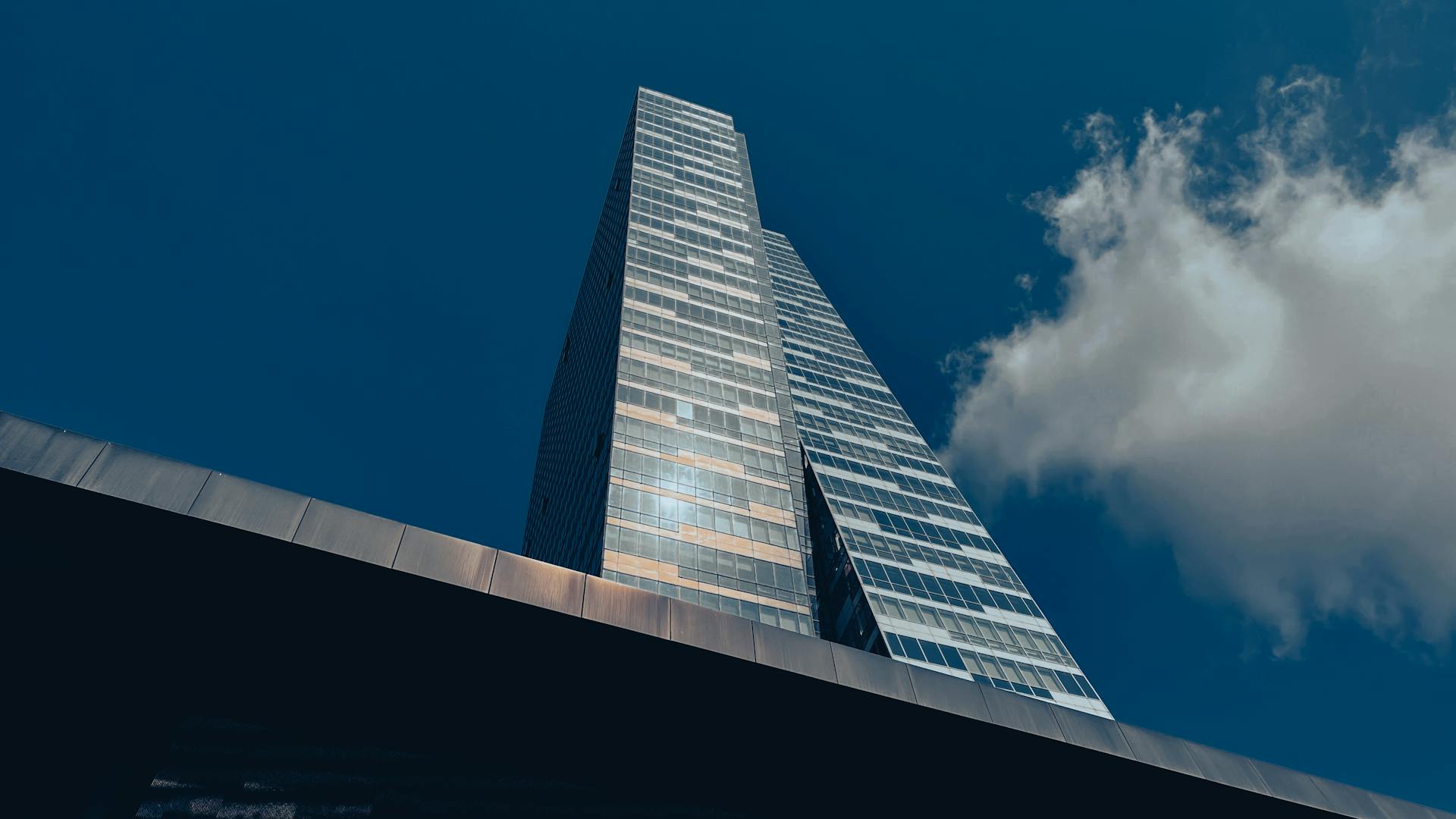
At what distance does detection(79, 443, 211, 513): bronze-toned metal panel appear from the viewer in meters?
7.92

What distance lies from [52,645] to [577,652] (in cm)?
551

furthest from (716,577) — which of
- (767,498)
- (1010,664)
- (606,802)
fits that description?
(606,802)

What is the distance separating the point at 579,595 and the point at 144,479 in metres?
4.58

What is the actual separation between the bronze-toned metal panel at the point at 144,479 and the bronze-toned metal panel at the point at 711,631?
17.4 feet

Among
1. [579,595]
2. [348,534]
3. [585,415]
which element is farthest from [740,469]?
[348,534]

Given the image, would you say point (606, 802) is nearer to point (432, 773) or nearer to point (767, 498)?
point (432, 773)

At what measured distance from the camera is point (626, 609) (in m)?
9.59

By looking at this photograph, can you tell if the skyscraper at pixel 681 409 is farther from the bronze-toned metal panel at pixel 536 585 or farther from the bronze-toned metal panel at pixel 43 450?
the bronze-toned metal panel at pixel 43 450

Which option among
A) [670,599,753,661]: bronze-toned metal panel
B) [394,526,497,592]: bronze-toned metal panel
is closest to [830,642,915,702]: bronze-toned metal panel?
[670,599,753,661]: bronze-toned metal panel

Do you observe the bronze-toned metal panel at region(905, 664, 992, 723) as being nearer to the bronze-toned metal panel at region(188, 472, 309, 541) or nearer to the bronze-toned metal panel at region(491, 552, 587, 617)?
the bronze-toned metal panel at region(491, 552, 587, 617)

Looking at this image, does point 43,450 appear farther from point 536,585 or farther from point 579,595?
point 579,595

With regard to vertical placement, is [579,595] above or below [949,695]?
above

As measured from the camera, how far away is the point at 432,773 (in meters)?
9.90

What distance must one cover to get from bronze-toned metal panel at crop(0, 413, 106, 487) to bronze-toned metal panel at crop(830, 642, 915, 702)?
8433 millimetres
